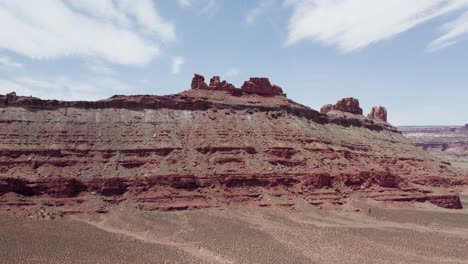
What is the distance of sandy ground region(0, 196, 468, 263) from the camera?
101 ft

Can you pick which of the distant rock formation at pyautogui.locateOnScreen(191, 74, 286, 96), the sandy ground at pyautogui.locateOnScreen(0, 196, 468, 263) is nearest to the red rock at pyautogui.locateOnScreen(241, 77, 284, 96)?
the distant rock formation at pyautogui.locateOnScreen(191, 74, 286, 96)

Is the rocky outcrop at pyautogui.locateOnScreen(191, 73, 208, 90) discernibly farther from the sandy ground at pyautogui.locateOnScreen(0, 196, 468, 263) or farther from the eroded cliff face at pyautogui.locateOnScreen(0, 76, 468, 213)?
the sandy ground at pyautogui.locateOnScreen(0, 196, 468, 263)

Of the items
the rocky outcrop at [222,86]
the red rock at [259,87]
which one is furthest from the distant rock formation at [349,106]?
the rocky outcrop at [222,86]

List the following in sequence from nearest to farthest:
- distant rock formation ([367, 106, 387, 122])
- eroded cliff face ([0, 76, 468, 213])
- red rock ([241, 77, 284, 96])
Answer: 1. eroded cliff face ([0, 76, 468, 213])
2. red rock ([241, 77, 284, 96])
3. distant rock formation ([367, 106, 387, 122])

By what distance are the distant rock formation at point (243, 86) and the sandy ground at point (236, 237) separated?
27865 mm

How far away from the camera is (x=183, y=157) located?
51688 millimetres

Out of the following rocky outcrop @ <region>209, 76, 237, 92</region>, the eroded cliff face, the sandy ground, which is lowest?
the sandy ground

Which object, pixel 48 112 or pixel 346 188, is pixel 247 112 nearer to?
pixel 346 188

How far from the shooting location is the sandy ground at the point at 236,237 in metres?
30.6

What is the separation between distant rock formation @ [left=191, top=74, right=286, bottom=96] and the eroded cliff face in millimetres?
316

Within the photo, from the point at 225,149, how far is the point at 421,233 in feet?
78.0

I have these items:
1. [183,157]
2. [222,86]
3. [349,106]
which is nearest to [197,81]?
[222,86]

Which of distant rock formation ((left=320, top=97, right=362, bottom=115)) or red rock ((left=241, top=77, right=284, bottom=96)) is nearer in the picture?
red rock ((left=241, top=77, right=284, bottom=96))

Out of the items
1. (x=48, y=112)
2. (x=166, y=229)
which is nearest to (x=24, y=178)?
(x=48, y=112)
